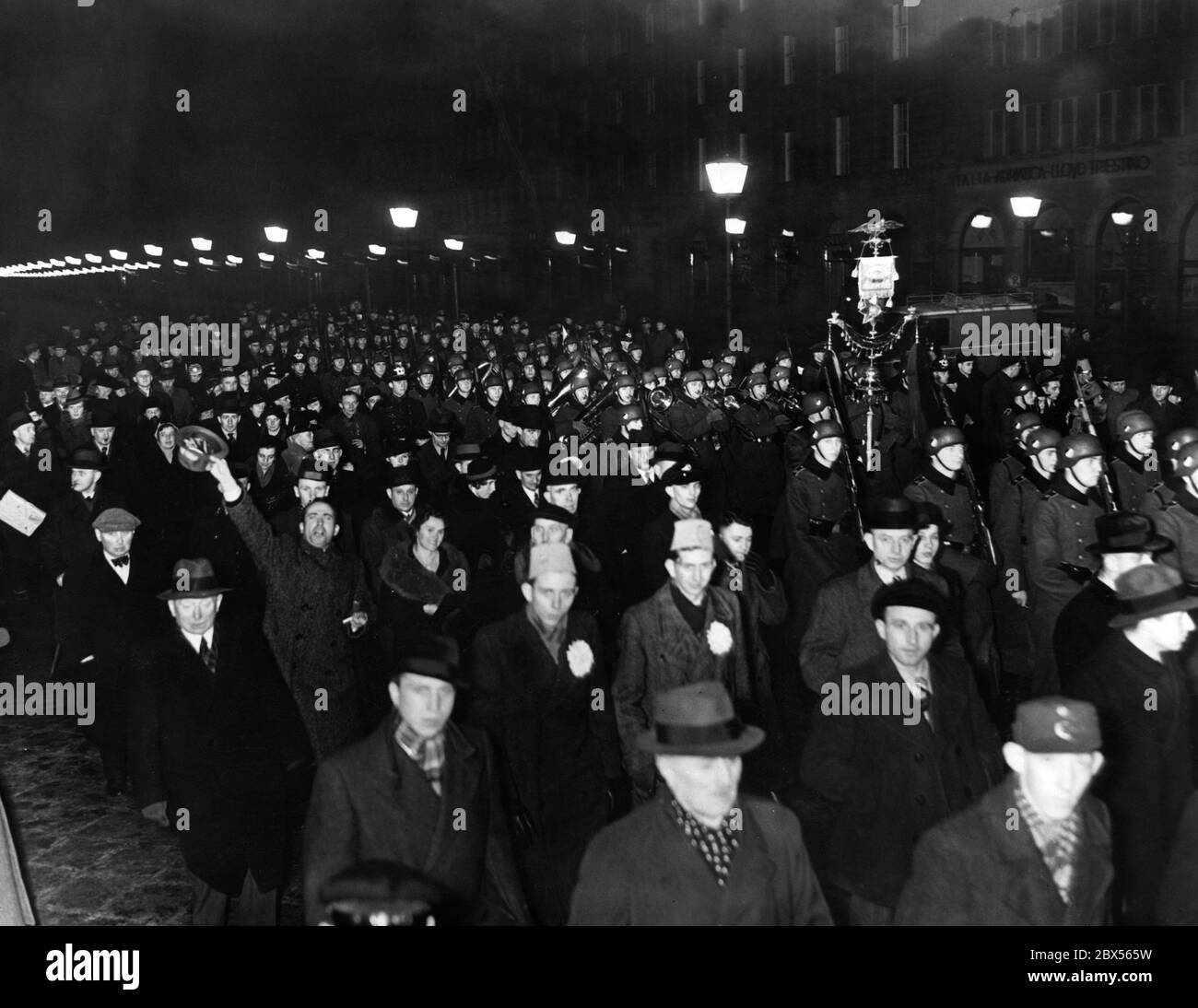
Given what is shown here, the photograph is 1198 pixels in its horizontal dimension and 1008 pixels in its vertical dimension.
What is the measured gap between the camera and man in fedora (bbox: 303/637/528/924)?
4.02 meters

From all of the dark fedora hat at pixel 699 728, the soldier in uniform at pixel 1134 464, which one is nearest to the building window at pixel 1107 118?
the soldier in uniform at pixel 1134 464

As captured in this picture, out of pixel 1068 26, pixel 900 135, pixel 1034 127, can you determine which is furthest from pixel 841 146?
pixel 1068 26

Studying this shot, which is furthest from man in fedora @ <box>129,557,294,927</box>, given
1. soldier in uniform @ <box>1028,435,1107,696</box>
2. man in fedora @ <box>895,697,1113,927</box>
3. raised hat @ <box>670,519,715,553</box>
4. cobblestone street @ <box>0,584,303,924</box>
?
soldier in uniform @ <box>1028,435,1107,696</box>

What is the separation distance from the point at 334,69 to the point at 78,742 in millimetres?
42026

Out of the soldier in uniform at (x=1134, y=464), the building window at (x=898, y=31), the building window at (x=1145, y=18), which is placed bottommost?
the soldier in uniform at (x=1134, y=464)

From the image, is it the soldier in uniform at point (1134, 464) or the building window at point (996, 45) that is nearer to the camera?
the soldier in uniform at point (1134, 464)

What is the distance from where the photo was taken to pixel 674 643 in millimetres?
5648

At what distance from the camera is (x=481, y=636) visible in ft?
18.1

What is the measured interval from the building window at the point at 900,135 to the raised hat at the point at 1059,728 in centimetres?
3266

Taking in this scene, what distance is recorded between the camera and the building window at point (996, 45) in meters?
31.7

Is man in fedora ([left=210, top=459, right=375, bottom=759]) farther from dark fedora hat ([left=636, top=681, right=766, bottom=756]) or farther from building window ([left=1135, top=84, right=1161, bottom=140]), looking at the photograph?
building window ([left=1135, top=84, right=1161, bottom=140])

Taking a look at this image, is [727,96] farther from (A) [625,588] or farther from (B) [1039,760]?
(B) [1039,760]

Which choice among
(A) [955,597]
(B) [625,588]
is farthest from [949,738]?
(B) [625,588]
